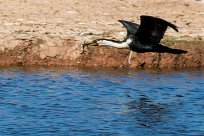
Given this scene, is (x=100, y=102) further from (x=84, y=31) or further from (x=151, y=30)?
(x=84, y=31)

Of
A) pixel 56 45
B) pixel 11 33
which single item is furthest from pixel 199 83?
pixel 11 33

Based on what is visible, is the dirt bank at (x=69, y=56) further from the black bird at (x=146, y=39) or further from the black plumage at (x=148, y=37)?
the black plumage at (x=148, y=37)

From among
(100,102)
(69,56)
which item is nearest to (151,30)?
(100,102)

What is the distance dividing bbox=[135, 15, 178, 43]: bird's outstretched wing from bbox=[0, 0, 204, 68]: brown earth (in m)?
3.01

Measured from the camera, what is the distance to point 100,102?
15.1m

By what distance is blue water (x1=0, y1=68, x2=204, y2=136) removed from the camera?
13164mm

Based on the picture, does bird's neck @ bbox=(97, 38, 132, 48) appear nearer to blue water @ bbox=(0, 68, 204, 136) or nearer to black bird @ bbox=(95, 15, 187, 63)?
black bird @ bbox=(95, 15, 187, 63)

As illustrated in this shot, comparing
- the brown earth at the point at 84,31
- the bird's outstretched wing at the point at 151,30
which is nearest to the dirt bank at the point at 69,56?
the brown earth at the point at 84,31

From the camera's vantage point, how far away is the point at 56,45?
18.6 m

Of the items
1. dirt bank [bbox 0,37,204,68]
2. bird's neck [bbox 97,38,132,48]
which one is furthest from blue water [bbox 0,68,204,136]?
bird's neck [bbox 97,38,132,48]

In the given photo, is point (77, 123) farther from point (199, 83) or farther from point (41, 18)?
point (41, 18)

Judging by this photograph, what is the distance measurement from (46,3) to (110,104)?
25.2 ft

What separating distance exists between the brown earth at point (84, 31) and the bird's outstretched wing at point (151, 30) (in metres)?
3.01

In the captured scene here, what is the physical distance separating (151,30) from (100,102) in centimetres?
176
